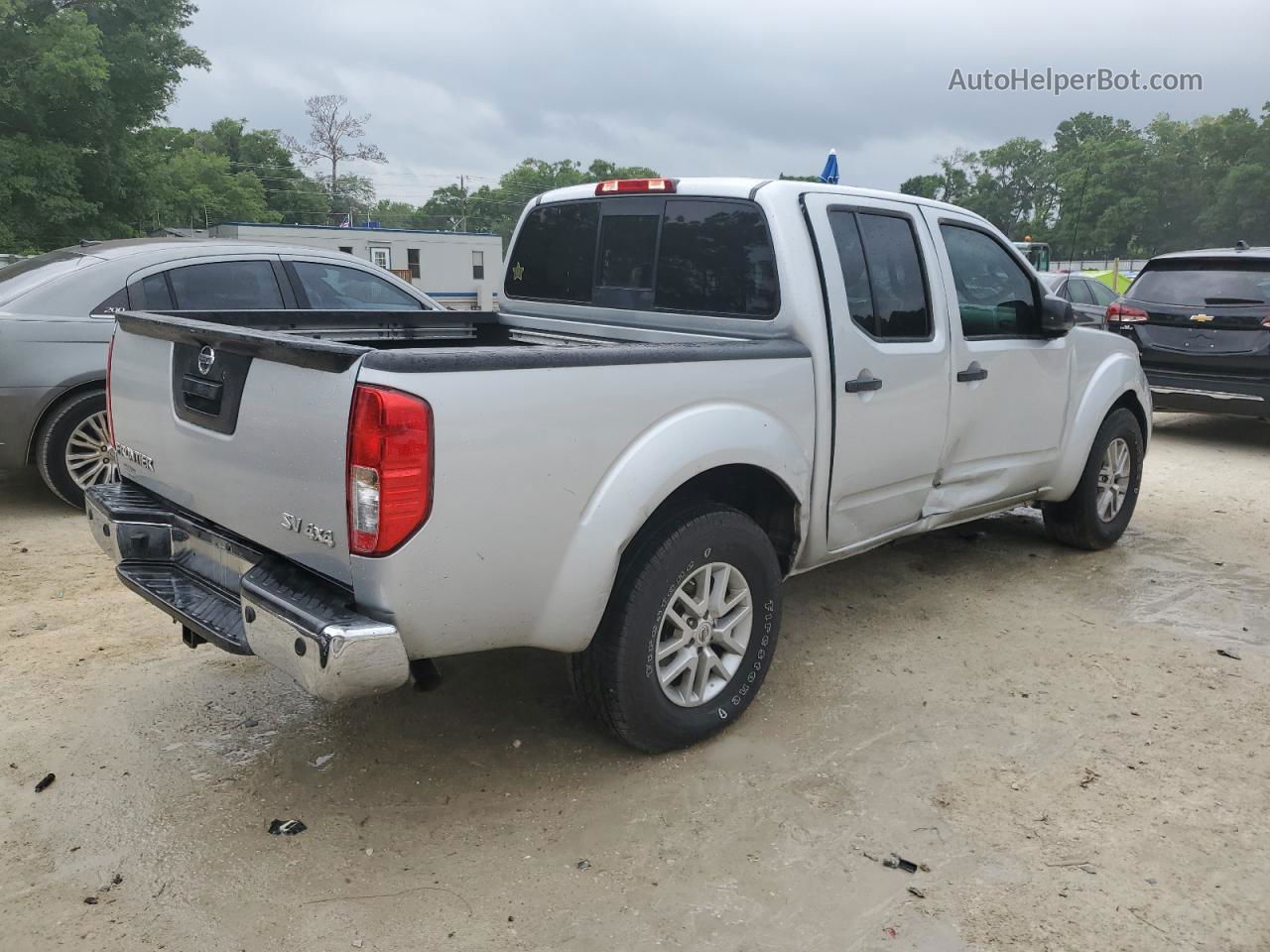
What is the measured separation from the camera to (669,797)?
314 cm

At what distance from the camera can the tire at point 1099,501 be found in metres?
5.51

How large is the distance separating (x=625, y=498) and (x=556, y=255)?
80.5 inches

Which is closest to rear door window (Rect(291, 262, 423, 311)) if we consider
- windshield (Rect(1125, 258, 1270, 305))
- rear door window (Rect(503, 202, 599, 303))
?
rear door window (Rect(503, 202, 599, 303))

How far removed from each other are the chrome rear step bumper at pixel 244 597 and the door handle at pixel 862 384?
2.05 metres

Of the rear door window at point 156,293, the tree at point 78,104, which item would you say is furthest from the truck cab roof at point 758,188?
the tree at point 78,104

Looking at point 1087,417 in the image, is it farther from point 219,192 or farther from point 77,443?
point 219,192

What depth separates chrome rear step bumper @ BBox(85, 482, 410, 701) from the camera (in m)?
2.49

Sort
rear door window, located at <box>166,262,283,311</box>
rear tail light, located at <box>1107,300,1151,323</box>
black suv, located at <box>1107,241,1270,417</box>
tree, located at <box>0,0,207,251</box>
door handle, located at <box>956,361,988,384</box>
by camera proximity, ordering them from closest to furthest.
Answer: door handle, located at <box>956,361,988,384</box>, rear door window, located at <box>166,262,283,311</box>, black suv, located at <box>1107,241,1270,417</box>, rear tail light, located at <box>1107,300,1151,323</box>, tree, located at <box>0,0,207,251</box>

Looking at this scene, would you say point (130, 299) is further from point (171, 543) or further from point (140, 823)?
point (140, 823)

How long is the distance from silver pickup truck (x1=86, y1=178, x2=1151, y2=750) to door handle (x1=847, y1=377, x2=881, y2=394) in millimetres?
10

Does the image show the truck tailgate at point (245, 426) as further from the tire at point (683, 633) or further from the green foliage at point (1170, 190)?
the green foliage at point (1170, 190)

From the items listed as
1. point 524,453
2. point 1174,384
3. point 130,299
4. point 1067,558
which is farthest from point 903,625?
point 1174,384

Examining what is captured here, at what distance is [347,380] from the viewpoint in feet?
8.26

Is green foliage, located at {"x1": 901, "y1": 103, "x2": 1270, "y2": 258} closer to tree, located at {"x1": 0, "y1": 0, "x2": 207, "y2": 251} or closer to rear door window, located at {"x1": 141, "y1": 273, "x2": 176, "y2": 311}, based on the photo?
tree, located at {"x1": 0, "y1": 0, "x2": 207, "y2": 251}
